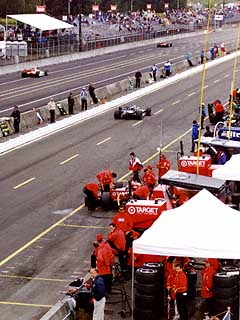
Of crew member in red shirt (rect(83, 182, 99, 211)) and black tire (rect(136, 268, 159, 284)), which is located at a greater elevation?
black tire (rect(136, 268, 159, 284))

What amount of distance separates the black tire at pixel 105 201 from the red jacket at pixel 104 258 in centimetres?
729

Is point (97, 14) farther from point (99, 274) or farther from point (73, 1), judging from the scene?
point (99, 274)

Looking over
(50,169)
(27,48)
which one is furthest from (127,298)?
(27,48)

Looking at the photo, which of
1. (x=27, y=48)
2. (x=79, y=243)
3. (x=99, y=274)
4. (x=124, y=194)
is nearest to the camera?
(x=99, y=274)

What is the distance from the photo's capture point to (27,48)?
74.3 meters

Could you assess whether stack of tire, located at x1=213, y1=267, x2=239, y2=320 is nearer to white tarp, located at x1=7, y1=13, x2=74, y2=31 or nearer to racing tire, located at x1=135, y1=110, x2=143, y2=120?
racing tire, located at x1=135, y1=110, x2=143, y2=120

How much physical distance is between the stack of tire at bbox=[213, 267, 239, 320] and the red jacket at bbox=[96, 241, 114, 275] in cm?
207

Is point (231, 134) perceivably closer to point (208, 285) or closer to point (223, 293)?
point (208, 285)

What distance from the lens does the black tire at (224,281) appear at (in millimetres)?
15359

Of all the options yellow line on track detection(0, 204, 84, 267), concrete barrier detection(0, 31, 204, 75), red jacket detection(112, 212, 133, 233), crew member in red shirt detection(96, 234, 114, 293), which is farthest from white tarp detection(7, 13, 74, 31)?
crew member in red shirt detection(96, 234, 114, 293)

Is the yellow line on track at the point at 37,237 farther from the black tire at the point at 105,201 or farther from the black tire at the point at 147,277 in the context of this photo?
the black tire at the point at 147,277

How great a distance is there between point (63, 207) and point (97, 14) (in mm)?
101034

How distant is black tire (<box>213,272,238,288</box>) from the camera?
1536 centimetres

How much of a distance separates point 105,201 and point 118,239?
6.40m
